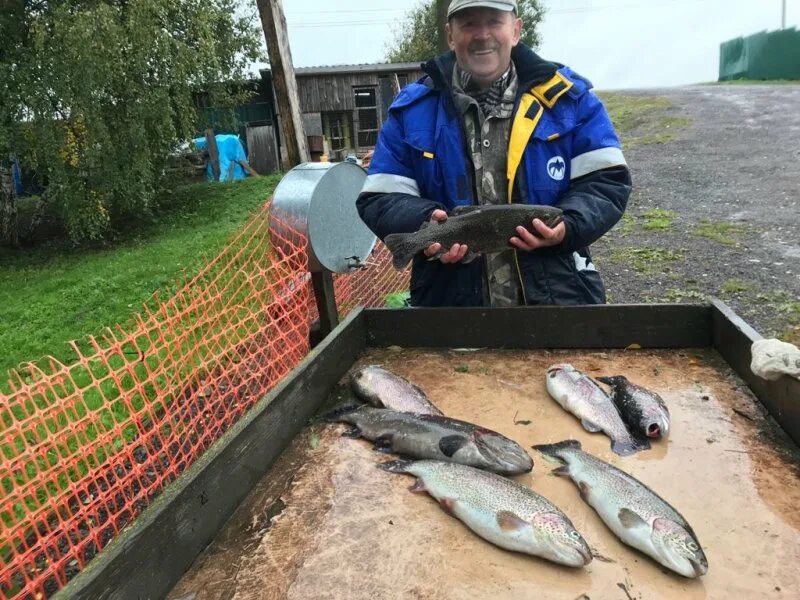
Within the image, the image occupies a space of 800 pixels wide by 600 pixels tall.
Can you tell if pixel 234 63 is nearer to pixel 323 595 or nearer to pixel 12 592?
pixel 12 592

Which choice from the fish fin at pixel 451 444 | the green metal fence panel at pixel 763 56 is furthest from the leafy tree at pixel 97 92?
the green metal fence panel at pixel 763 56

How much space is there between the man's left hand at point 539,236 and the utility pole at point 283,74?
20.5ft

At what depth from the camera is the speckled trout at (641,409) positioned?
7.98 feet

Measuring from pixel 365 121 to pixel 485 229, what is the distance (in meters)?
28.3

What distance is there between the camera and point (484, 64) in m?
3.18

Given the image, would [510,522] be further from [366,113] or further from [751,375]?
[366,113]

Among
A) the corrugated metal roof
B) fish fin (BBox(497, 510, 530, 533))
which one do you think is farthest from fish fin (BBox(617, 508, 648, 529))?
the corrugated metal roof

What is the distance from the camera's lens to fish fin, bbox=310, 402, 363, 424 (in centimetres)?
270

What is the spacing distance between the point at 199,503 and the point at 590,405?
156cm

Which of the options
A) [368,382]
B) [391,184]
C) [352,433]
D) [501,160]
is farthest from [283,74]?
[352,433]

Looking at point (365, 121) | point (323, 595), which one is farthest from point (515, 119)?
point (365, 121)

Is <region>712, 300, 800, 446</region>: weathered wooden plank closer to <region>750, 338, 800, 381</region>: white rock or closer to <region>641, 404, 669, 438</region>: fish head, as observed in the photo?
<region>750, 338, 800, 381</region>: white rock

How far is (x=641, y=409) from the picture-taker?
2.50 meters

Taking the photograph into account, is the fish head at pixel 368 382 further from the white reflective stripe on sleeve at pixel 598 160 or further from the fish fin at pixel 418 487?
the white reflective stripe on sleeve at pixel 598 160
